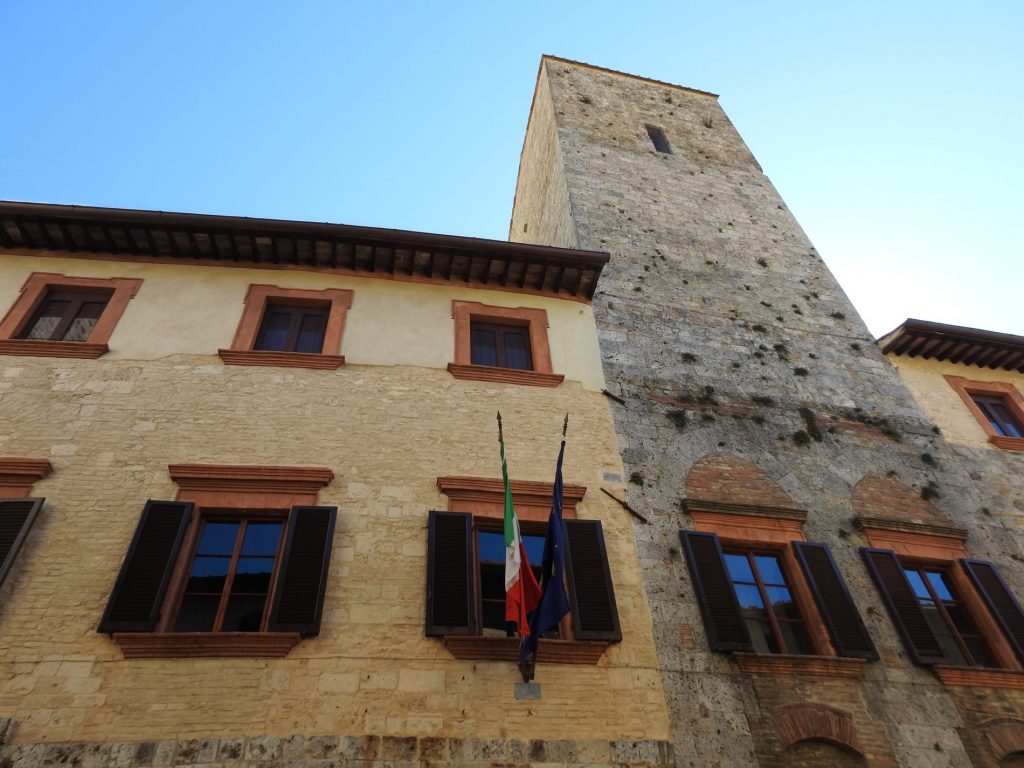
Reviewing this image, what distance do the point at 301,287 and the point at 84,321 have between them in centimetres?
267

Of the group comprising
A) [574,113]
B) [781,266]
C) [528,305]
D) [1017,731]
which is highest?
[574,113]

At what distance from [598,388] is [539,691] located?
13.4 ft

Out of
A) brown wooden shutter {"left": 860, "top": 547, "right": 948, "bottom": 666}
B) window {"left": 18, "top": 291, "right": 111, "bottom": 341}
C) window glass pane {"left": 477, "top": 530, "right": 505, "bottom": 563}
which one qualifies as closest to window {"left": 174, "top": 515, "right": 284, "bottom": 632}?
window glass pane {"left": 477, "top": 530, "right": 505, "bottom": 563}

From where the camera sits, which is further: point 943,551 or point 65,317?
point 65,317

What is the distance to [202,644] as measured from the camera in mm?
5648

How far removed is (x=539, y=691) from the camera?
5879mm

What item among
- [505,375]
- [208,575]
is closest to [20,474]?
[208,575]

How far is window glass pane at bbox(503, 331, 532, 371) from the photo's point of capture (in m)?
9.23

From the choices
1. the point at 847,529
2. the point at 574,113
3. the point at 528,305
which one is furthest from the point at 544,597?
the point at 574,113

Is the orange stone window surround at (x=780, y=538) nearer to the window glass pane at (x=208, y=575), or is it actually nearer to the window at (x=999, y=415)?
the window glass pane at (x=208, y=575)

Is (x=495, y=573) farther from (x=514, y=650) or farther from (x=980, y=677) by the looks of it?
(x=980, y=677)

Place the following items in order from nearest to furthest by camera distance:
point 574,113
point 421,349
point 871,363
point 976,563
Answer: point 976,563 < point 421,349 < point 871,363 < point 574,113

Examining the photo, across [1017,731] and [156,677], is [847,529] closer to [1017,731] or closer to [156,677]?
[1017,731]

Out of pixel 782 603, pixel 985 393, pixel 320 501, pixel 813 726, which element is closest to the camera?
pixel 813 726
